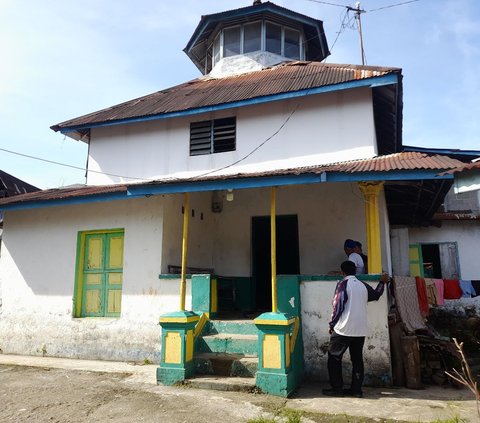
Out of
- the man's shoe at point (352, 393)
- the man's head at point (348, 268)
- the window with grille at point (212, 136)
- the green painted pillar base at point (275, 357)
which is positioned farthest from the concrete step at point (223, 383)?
the window with grille at point (212, 136)

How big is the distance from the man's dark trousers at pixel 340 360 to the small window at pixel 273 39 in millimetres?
9086

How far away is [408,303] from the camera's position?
7008 mm

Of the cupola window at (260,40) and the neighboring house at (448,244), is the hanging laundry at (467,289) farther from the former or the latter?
the cupola window at (260,40)

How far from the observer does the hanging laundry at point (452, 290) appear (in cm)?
1041

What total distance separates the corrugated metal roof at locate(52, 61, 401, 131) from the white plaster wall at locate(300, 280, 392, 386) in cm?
438

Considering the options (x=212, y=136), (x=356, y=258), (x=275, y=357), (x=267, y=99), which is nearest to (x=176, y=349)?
(x=275, y=357)

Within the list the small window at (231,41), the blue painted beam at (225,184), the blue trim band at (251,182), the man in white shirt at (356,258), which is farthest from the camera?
the small window at (231,41)

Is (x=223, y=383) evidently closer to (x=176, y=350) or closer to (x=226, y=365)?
(x=226, y=365)

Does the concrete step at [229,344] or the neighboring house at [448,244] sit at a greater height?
the neighboring house at [448,244]

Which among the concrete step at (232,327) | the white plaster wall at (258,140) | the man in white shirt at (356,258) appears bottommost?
the concrete step at (232,327)

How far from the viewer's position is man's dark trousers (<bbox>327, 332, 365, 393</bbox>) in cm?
511

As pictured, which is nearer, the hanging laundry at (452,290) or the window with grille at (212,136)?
the window with grille at (212,136)

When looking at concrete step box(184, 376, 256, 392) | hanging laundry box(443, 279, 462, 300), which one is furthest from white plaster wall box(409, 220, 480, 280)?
concrete step box(184, 376, 256, 392)

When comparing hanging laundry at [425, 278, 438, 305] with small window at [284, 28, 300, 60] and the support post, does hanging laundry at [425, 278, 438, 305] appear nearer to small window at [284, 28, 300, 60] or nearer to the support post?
the support post
